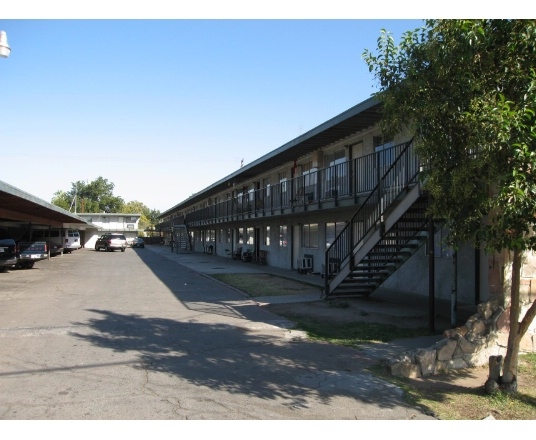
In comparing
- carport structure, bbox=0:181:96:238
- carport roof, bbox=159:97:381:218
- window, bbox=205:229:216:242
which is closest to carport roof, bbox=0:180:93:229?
carport structure, bbox=0:181:96:238

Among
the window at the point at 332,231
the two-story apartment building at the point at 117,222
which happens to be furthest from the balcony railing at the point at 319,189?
the two-story apartment building at the point at 117,222

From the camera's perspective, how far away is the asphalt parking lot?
4.91 m

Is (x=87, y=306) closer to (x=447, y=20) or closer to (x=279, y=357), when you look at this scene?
(x=279, y=357)

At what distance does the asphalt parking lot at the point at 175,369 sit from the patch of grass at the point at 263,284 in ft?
8.59

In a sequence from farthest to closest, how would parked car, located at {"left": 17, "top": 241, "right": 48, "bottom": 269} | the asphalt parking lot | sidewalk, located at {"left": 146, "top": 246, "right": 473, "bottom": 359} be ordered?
1. parked car, located at {"left": 17, "top": 241, "right": 48, "bottom": 269}
2. sidewalk, located at {"left": 146, "top": 246, "right": 473, "bottom": 359}
3. the asphalt parking lot

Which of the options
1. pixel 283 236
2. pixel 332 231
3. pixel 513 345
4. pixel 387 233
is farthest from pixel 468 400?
pixel 283 236

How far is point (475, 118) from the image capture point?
463cm

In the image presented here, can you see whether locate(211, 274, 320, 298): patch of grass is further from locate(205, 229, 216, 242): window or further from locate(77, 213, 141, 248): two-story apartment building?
locate(77, 213, 141, 248): two-story apartment building

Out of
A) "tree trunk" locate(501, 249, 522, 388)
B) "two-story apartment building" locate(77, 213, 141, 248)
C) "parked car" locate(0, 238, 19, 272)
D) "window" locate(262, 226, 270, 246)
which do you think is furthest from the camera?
"two-story apartment building" locate(77, 213, 141, 248)

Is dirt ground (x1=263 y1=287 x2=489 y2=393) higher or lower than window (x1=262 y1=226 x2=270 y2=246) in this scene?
lower

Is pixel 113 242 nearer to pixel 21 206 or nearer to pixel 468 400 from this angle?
pixel 21 206

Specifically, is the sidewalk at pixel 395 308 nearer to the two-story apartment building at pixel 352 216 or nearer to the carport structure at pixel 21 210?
the two-story apartment building at pixel 352 216

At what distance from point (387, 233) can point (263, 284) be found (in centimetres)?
709

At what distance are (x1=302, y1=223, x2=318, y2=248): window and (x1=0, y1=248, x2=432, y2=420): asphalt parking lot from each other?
914cm
